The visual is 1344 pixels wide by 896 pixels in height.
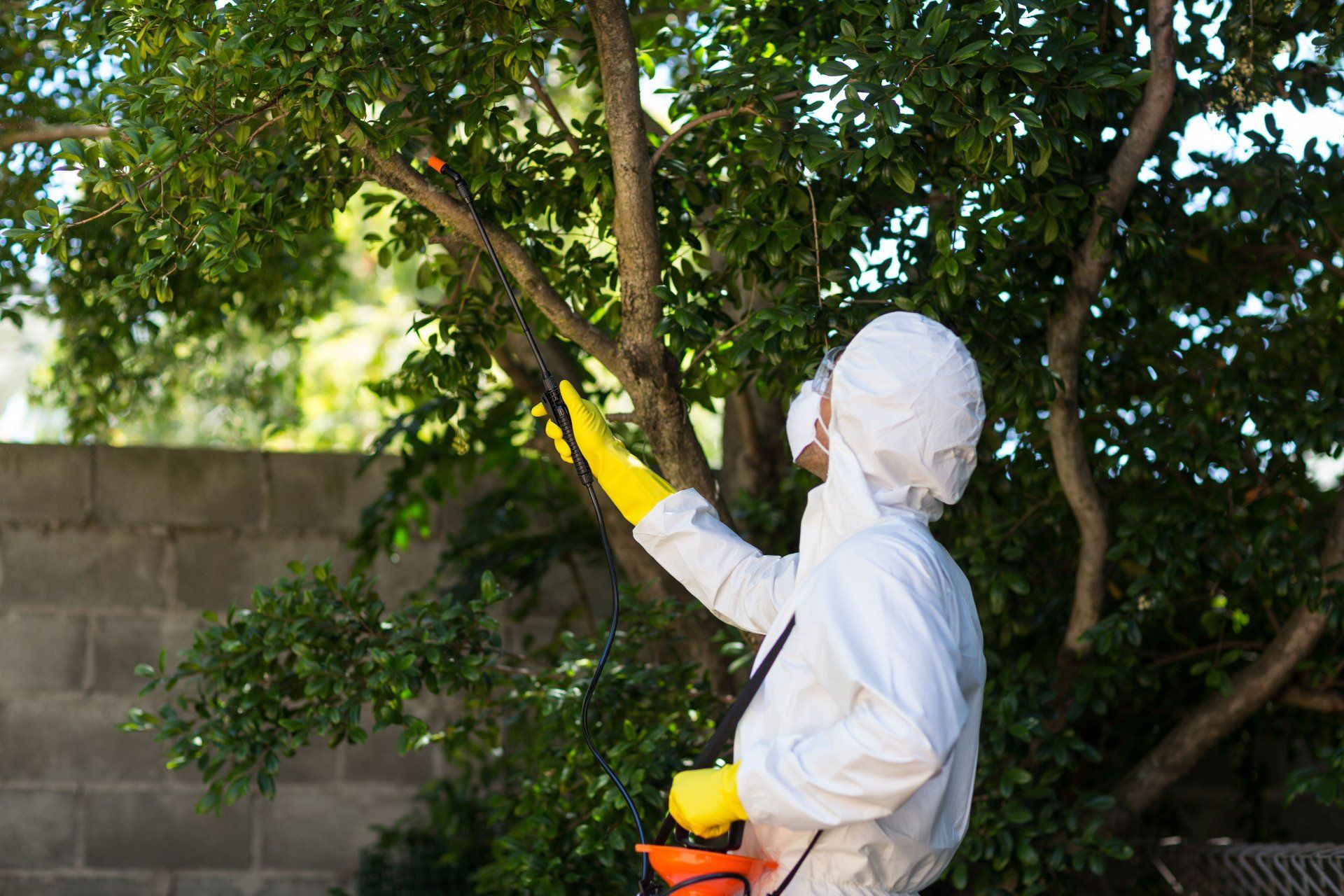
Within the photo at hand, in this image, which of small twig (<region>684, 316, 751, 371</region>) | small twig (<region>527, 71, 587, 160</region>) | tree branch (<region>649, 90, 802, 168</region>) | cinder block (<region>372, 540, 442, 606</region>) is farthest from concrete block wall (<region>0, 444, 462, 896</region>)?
tree branch (<region>649, 90, 802, 168</region>)

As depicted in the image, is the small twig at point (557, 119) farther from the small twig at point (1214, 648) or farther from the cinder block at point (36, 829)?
the cinder block at point (36, 829)

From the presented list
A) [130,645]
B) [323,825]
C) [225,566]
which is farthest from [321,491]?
[323,825]

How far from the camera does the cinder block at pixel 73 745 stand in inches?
122

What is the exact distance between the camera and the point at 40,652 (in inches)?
124

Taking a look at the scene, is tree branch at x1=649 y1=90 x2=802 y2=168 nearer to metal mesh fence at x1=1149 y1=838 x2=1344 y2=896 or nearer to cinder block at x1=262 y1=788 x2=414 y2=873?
metal mesh fence at x1=1149 y1=838 x2=1344 y2=896

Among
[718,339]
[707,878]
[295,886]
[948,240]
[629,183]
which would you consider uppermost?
[629,183]

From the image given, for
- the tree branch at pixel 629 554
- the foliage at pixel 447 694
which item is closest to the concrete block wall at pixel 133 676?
Answer: the tree branch at pixel 629 554

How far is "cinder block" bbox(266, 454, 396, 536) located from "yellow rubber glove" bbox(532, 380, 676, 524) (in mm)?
1602

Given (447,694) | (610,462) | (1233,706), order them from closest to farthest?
(610,462) → (447,694) → (1233,706)

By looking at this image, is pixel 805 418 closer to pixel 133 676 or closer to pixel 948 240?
pixel 948 240

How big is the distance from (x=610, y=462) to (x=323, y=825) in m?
1.97

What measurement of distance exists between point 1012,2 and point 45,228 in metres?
1.41

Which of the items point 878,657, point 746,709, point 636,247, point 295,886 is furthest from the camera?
point 295,886

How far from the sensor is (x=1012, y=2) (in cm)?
162
